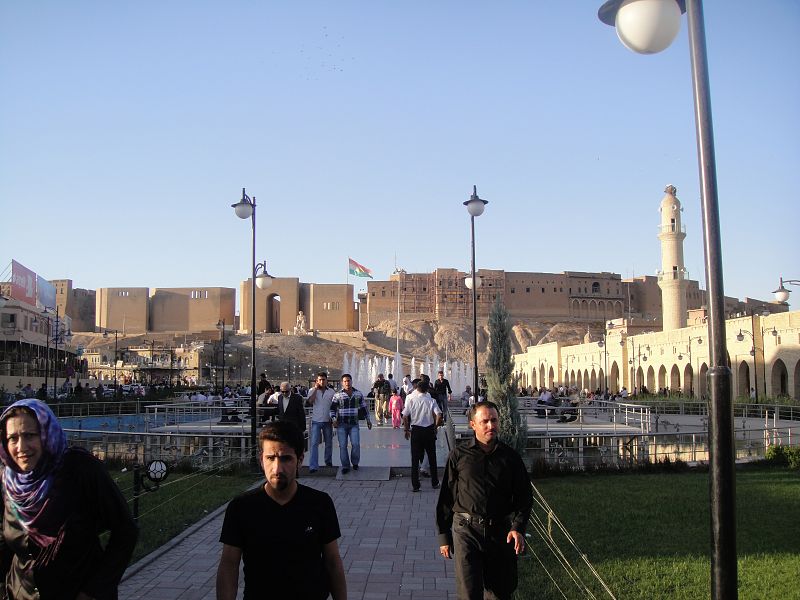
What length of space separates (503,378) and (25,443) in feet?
27.4

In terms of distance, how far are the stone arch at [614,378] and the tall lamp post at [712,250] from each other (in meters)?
48.5

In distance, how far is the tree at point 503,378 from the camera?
1054cm

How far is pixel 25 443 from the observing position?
2.76m

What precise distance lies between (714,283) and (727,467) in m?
0.79

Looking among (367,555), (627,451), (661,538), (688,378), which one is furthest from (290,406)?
(688,378)

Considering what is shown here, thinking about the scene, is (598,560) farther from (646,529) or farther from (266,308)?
(266,308)

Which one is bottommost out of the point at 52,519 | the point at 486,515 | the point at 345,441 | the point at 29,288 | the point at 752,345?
the point at 345,441

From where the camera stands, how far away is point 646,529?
24.2ft

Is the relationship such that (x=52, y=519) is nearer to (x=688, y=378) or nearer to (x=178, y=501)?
(x=178, y=501)

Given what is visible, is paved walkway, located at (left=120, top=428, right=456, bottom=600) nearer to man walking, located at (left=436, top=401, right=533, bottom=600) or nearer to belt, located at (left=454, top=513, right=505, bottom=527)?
man walking, located at (left=436, top=401, right=533, bottom=600)

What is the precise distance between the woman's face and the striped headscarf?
15mm

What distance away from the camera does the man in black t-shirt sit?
2.72 m

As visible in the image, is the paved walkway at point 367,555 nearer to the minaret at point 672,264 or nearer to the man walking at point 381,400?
the man walking at point 381,400

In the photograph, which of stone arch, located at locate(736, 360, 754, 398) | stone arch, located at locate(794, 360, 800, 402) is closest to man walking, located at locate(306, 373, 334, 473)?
stone arch, located at locate(794, 360, 800, 402)
